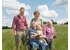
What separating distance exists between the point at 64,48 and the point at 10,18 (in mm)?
467

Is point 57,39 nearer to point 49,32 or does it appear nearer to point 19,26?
point 49,32

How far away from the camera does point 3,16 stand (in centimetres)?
149

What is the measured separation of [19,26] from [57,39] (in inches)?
11.9

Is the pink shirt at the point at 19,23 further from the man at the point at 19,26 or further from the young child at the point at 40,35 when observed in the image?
the young child at the point at 40,35

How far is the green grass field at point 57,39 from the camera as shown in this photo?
1.49 m

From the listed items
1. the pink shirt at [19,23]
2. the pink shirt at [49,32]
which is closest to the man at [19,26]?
the pink shirt at [19,23]

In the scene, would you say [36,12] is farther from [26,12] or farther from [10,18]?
[10,18]

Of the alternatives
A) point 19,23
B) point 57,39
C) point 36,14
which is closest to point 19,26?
point 19,23

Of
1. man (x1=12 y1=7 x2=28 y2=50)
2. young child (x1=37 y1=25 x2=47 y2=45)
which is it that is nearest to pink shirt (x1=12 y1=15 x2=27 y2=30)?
man (x1=12 y1=7 x2=28 y2=50)

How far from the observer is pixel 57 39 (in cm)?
152

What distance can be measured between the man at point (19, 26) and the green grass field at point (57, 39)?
4 centimetres

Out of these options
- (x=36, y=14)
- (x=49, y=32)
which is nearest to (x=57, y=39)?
(x=49, y=32)

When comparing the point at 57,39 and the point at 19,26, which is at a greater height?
the point at 19,26

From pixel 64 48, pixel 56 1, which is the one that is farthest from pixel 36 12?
pixel 64 48
